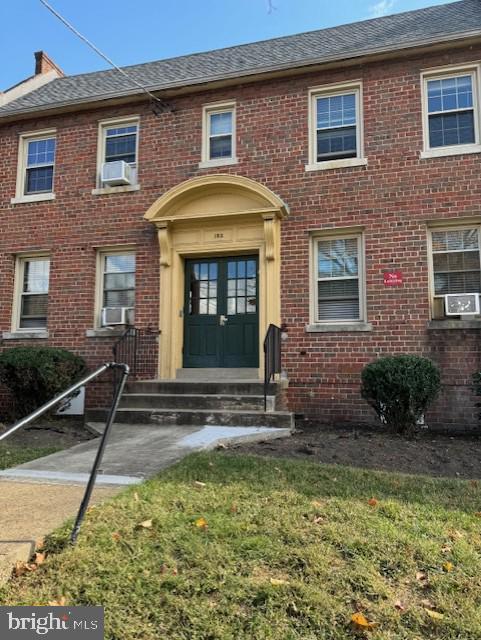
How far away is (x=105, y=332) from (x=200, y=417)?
132 inches

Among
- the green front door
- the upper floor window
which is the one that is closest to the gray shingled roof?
the upper floor window

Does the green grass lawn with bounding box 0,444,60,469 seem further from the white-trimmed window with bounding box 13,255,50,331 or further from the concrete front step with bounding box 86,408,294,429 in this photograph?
the white-trimmed window with bounding box 13,255,50,331

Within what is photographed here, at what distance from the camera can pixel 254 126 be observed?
9789 millimetres

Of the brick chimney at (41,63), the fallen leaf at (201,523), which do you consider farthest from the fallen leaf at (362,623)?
the brick chimney at (41,63)

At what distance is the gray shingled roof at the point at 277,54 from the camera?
30.1 ft

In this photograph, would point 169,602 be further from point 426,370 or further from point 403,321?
point 403,321

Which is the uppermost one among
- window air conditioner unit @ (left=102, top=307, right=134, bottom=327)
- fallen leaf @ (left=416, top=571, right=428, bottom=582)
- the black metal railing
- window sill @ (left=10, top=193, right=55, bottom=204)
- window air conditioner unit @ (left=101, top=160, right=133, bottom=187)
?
window air conditioner unit @ (left=101, top=160, right=133, bottom=187)

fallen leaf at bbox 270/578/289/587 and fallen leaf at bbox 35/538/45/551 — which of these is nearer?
fallen leaf at bbox 270/578/289/587

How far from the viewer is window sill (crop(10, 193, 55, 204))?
1084cm

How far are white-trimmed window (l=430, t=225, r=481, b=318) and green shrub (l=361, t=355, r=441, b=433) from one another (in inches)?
70.8

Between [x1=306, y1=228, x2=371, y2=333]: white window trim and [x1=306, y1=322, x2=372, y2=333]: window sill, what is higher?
[x1=306, y1=228, x2=371, y2=333]: white window trim

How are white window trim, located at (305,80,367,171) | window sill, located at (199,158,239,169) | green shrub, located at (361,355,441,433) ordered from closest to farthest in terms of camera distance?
green shrub, located at (361,355,441,433), white window trim, located at (305,80,367,171), window sill, located at (199,158,239,169)

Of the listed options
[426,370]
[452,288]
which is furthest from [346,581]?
[452,288]

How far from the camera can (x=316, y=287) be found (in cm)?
920
